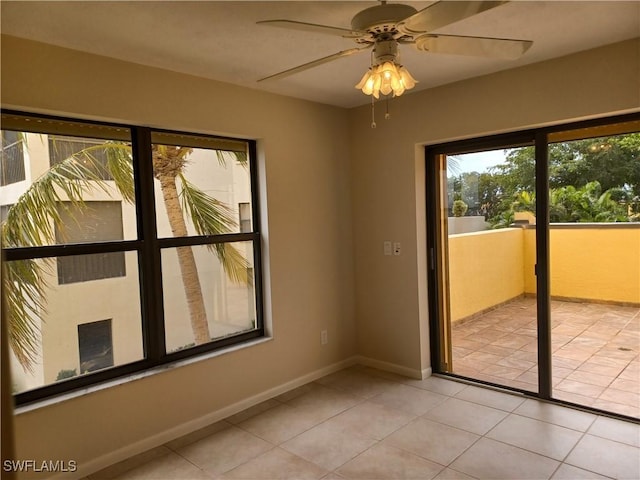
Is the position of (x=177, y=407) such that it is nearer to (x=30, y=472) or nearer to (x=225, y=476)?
(x=225, y=476)

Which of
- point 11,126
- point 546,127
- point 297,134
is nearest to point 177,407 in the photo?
point 11,126

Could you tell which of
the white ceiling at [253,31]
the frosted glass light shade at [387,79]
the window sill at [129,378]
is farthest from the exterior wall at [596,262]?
the window sill at [129,378]

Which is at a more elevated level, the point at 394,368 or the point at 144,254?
the point at 144,254

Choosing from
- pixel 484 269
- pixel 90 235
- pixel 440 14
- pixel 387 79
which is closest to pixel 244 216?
pixel 90 235

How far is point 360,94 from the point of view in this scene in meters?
3.62

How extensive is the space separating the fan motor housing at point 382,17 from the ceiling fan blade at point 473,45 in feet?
0.59

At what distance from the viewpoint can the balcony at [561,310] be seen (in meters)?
2.98

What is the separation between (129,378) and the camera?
2.74m

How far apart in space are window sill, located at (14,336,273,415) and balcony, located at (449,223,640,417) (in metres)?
1.75

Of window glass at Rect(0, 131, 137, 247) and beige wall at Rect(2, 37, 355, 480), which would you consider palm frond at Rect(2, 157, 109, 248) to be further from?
beige wall at Rect(2, 37, 355, 480)

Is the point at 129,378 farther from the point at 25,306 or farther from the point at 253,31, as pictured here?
the point at 253,31

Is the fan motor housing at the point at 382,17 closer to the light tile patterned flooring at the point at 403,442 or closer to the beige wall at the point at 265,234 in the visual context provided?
the beige wall at the point at 265,234

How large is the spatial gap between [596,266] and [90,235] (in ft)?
11.1

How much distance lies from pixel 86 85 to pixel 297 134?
1645 mm
